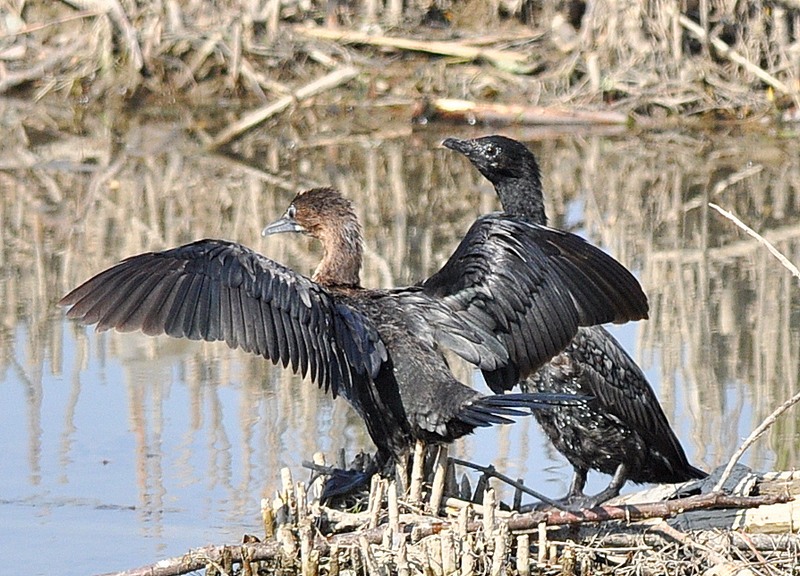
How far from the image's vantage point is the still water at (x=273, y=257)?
623 centimetres

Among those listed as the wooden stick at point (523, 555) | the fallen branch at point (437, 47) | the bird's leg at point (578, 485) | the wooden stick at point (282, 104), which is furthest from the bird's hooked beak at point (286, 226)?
the fallen branch at point (437, 47)

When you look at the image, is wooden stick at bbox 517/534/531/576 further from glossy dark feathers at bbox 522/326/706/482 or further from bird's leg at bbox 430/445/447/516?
glossy dark feathers at bbox 522/326/706/482

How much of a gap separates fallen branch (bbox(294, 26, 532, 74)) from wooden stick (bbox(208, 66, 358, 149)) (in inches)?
→ 18.3

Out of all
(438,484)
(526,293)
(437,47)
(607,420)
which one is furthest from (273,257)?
(437,47)

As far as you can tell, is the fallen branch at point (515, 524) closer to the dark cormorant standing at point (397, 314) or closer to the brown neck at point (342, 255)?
Result: the dark cormorant standing at point (397, 314)

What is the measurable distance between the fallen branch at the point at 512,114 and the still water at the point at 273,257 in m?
0.20

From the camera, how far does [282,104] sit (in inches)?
568

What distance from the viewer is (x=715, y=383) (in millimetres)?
7418

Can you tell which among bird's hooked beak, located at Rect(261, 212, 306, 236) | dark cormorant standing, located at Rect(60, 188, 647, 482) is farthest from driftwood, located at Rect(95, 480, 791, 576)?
bird's hooked beak, located at Rect(261, 212, 306, 236)

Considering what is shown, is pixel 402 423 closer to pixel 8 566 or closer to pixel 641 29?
pixel 8 566

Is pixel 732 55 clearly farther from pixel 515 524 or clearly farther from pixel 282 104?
pixel 515 524

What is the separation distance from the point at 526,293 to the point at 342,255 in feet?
2.46

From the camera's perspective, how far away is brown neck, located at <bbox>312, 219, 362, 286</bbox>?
5516 millimetres

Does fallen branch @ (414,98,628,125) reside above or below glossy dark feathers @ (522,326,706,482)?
above
